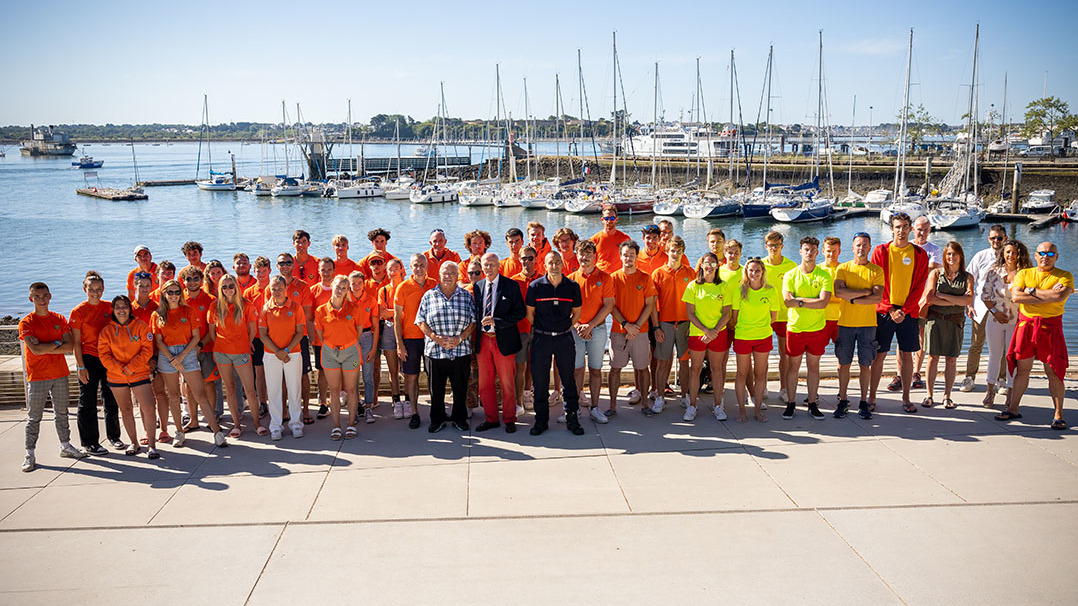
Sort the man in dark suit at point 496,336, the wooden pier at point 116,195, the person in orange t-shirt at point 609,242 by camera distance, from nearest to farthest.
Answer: the man in dark suit at point 496,336 → the person in orange t-shirt at point 609,242 → the wooden pier at point 116,195

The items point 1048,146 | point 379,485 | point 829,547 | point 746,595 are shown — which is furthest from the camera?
point 1048,146

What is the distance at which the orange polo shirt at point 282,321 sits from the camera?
6629 millimetres

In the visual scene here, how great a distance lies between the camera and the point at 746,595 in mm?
4137

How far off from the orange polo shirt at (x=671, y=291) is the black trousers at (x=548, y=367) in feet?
3.57

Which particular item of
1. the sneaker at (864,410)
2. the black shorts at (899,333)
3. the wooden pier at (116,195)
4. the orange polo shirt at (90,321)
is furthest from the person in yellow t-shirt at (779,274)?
the wooden pier at (116,195)

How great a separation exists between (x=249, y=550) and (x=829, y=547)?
382cm

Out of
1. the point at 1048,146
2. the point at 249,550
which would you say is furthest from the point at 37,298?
the point at 1048,146

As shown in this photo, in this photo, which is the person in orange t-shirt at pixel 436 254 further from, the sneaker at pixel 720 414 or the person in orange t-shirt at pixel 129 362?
the sneaker at pixel 720 414

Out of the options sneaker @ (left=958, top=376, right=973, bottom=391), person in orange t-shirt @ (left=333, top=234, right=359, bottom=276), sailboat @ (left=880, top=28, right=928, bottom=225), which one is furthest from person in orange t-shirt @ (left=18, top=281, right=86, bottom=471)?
sailboat @ (left=880, top=28, right=928, bottom=225)

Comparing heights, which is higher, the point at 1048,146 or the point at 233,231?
the point at 1048,146

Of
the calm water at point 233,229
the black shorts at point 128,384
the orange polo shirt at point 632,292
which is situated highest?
the orange polo shirt at point 632,292

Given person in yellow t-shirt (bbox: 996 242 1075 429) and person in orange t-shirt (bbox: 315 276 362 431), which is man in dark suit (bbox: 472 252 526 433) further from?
person in yellow t-shirt (bbox: 996 242 1075 429)

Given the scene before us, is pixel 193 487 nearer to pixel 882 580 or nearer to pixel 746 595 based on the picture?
pixel 746 595

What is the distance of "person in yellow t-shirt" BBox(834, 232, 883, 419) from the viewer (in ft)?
22.6
